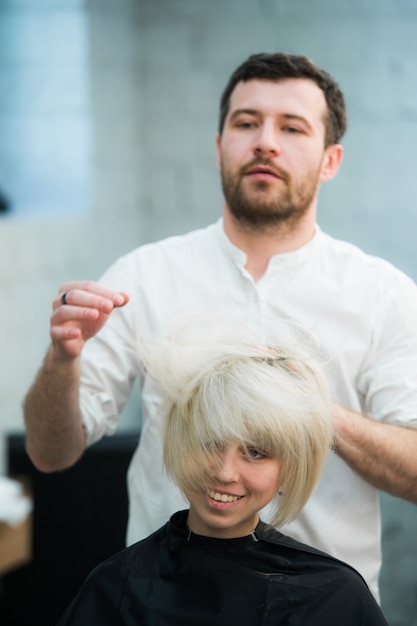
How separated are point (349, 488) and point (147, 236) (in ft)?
7.21

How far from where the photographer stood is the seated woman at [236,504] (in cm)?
125

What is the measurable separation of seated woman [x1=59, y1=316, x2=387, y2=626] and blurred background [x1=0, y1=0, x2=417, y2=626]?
1.62 meters

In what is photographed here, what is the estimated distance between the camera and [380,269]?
1.77 metres

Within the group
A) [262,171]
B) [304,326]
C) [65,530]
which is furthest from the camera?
[65,530]

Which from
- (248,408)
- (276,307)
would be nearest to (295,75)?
(276,307)

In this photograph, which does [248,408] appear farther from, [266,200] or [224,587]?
[266,200]

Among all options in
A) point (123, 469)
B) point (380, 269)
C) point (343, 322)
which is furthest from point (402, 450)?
point (123, 469)

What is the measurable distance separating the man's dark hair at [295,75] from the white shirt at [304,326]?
0.28m

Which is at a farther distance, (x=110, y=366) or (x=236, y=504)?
(x=110, y=366)

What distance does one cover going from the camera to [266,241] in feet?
5.96

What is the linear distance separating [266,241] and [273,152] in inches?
8.2

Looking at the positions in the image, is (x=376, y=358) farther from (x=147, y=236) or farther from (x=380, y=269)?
(x=147, y=236)

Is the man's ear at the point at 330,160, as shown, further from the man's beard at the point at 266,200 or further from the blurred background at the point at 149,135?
the blurred background at the point at 149,135

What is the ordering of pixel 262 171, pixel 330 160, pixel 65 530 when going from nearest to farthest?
pixel 262 171, pixel 330 160, pixel 65 530
